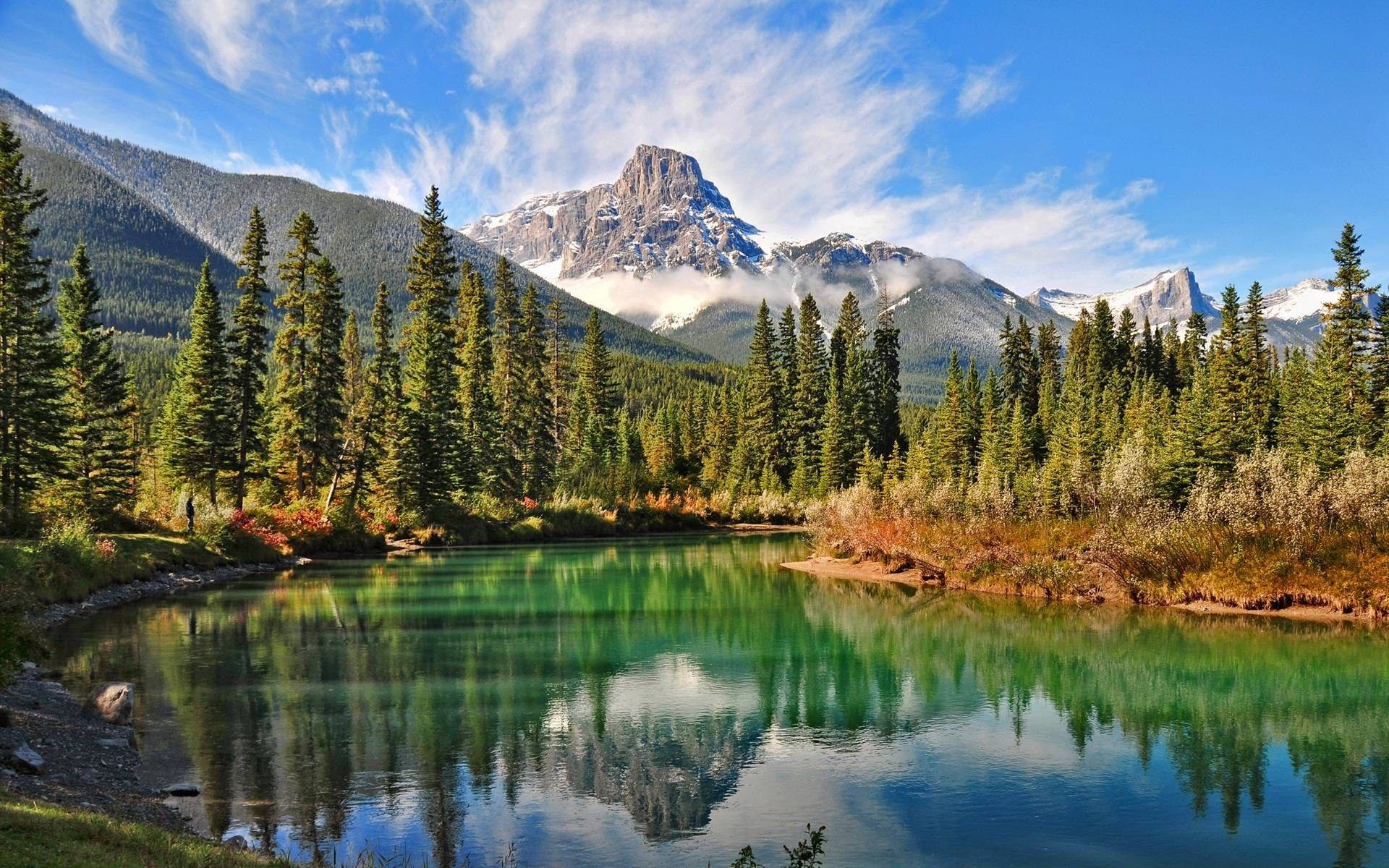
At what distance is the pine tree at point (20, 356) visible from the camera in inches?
1411

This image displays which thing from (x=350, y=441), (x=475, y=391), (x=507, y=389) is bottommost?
(x=350, y=441)

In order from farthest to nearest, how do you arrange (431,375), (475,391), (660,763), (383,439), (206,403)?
(475,391), (431,375), (383,439), (206,403), (660,763)

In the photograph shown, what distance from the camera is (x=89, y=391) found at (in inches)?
1834

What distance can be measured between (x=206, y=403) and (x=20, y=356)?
44.1 ft

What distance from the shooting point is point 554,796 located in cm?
1277

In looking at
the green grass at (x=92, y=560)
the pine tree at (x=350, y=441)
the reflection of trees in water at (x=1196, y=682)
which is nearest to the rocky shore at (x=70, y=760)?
the green grass at (x=92, y=560)

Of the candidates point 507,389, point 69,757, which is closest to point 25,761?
point 69,757

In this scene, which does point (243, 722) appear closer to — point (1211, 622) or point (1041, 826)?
point (1041, 826)

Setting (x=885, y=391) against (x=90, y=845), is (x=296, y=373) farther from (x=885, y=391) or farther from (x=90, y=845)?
(x=885, y=391)

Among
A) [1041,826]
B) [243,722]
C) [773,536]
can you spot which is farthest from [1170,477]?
[243,722]

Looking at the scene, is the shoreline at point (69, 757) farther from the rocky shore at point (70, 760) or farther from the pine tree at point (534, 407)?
the pine tree at point (534, 407)

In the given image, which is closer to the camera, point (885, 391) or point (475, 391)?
point (475, 391)

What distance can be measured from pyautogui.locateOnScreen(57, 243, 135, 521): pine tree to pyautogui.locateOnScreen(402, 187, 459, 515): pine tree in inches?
627

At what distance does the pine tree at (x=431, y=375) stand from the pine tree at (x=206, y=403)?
10793 millimetres
